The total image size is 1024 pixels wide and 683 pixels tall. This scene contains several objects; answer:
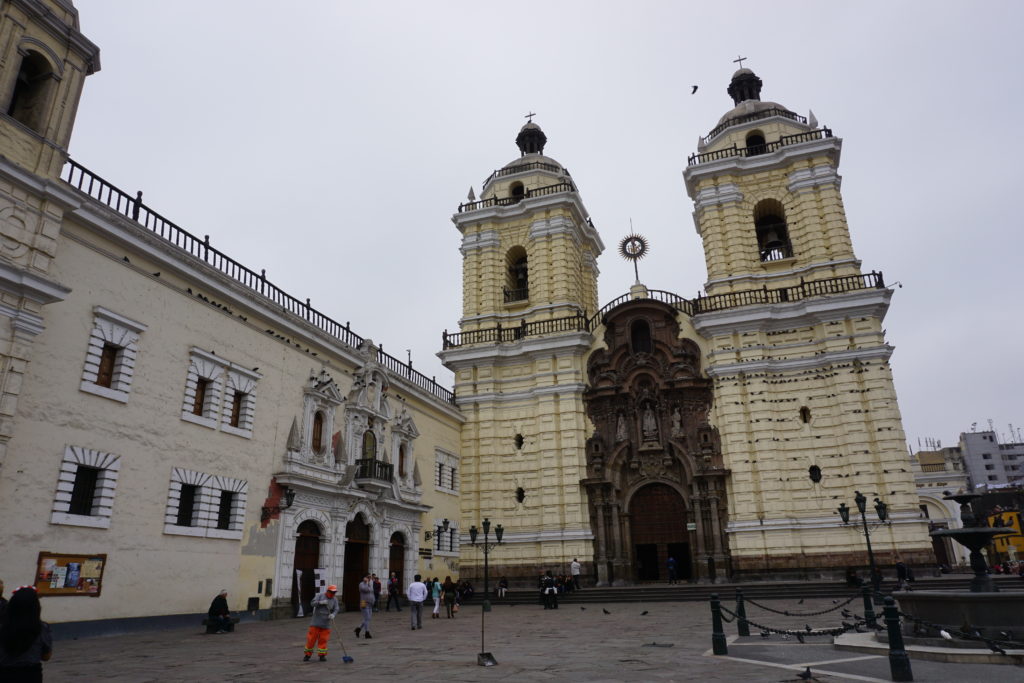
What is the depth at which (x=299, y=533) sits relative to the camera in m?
20.7

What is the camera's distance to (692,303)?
31.9 m

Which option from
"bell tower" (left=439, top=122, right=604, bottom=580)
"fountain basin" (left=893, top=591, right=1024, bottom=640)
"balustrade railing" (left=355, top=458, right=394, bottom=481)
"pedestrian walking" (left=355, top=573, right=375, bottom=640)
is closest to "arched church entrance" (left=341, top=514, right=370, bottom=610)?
"balustrade railing" (left=355, top=458, right=394, bottom=481)

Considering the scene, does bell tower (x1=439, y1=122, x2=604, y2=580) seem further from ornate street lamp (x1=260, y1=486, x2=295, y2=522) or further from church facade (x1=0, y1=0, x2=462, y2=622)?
ornate street lamp (x1=260, y1=486, x2=295, y2=522)

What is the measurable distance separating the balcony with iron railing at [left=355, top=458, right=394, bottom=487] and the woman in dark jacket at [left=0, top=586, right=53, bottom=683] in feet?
57.3

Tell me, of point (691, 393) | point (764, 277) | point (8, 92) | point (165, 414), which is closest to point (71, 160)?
point (8, 92)

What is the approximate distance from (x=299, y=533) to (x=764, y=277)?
2248 cm

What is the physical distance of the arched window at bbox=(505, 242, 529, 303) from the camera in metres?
36.2

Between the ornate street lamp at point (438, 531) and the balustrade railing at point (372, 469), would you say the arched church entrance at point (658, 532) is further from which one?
the balustrade railing at point (372, 469)

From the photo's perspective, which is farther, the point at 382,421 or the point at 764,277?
the point at 764,277

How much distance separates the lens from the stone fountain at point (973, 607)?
33.3 ft

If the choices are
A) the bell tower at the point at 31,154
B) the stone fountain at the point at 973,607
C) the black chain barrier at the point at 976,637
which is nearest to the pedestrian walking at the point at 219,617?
the bell tower at the point at 31,154

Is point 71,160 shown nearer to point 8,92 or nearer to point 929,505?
point 8,92

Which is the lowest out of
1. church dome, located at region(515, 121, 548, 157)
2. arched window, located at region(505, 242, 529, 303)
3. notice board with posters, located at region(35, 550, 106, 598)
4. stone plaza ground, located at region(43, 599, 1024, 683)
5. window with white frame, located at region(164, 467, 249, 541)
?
stone plaza ground, located at region(43, 599, 1024, 683)

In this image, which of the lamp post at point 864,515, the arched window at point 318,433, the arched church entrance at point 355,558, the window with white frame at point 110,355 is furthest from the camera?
the arched church entrance at point 355,558
